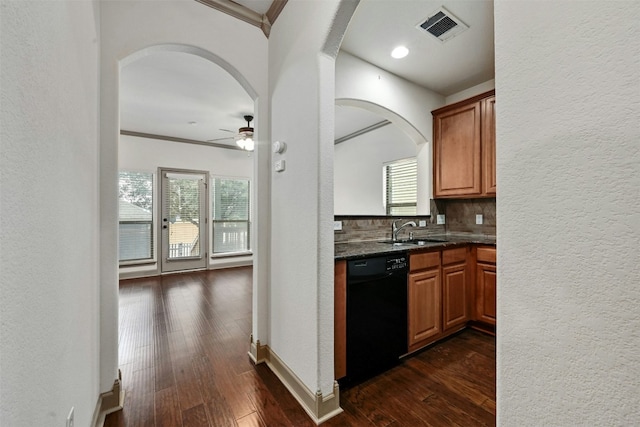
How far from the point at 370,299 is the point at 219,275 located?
4199mm

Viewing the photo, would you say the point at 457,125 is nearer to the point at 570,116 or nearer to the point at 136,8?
the point at 570,116

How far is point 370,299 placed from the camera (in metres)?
1.86

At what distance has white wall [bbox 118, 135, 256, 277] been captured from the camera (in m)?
4.96

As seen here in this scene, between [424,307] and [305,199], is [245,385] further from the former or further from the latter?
[424,307]

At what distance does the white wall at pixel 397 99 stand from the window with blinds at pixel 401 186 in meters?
0.91

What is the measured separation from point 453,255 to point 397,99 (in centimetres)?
184

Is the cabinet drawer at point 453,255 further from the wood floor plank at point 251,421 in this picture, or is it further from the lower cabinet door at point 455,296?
the wood floor plank at point 251,421

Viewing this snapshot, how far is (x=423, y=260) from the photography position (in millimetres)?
2229

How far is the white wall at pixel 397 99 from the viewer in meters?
2.58

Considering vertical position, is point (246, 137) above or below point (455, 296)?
above


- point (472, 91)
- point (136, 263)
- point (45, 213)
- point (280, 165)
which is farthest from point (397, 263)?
point (136, 263)

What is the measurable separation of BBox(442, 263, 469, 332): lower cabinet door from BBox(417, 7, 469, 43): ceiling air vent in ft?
6.97

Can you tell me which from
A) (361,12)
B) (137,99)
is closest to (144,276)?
(137,99)

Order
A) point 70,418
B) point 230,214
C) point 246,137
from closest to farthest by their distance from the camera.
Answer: point 70,418 → point 246,137 → point 230,214
